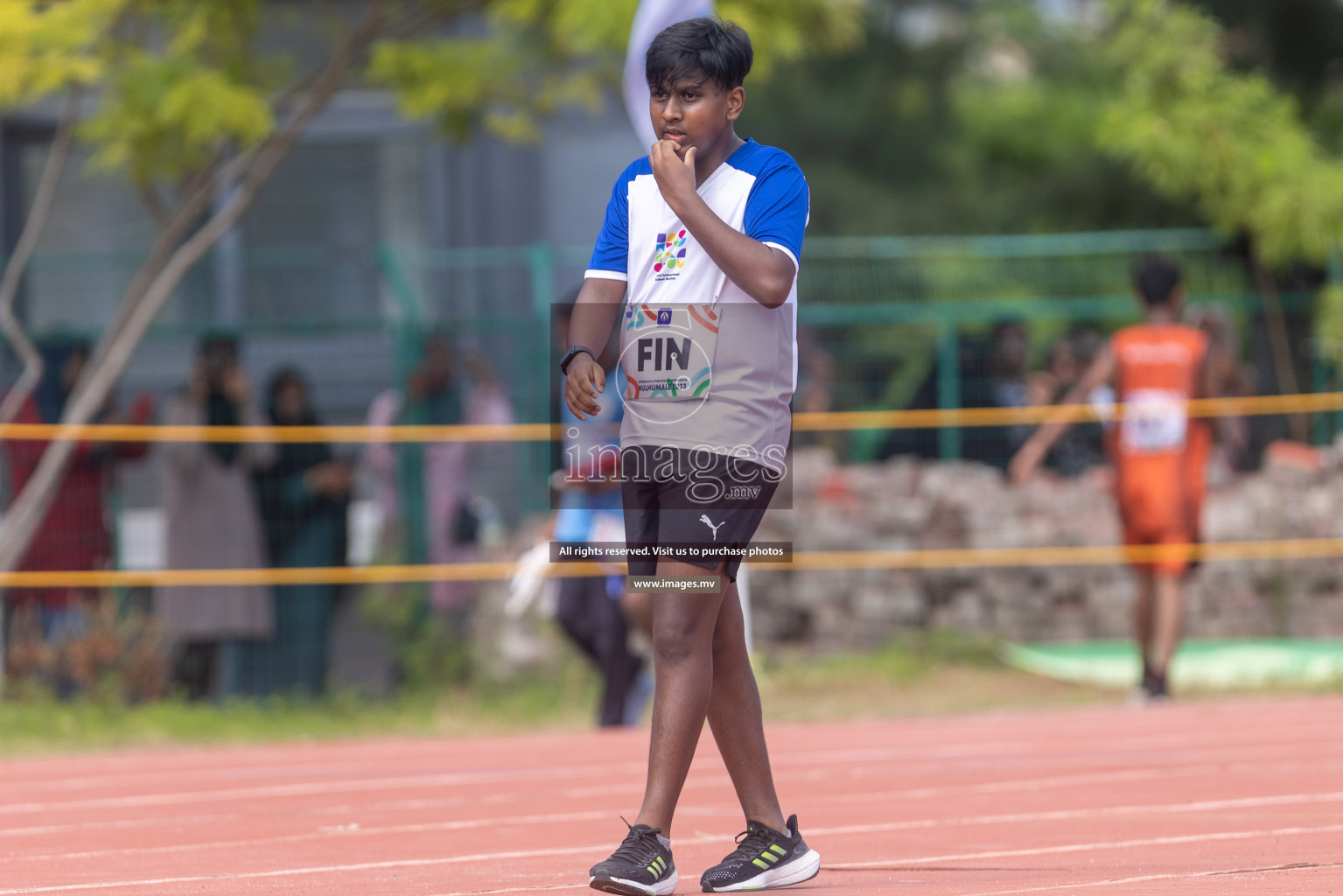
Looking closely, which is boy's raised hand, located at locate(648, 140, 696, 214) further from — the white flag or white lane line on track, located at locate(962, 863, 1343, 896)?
the white flag

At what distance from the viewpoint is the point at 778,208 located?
4.05m

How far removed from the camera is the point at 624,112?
1428 cm

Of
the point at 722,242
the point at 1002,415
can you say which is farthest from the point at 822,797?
the point at 1002,415

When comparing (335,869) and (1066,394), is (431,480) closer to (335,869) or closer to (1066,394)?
(1066,394)

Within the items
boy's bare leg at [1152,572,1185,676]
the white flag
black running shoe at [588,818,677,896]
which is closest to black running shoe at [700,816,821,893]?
black running shoe at [588,818,677,896]

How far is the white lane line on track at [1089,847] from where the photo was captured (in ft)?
15.4

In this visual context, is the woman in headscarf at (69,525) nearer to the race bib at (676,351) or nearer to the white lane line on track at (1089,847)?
the white lane line on track at (1089,847)

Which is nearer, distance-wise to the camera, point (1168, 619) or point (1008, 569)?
point (1168, 619)

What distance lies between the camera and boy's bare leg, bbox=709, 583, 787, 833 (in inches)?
166

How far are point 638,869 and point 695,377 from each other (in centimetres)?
103

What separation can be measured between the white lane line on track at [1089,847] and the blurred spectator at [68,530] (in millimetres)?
6189

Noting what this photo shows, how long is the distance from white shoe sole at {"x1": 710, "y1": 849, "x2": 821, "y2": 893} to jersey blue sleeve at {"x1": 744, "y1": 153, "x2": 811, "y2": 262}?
1.33m

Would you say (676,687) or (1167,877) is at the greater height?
(676,687)

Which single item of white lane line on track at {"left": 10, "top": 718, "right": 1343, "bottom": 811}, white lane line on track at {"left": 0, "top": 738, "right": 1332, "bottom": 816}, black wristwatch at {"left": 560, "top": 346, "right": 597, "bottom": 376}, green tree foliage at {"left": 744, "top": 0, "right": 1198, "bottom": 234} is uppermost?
green tree foliage at {"left": 744, "top": 0, "right": 1198, "bottom": 234}
